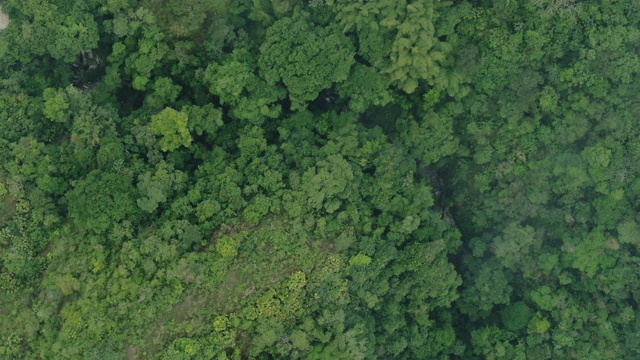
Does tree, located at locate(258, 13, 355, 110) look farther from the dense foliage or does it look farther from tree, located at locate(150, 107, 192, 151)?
tree, located at locate(150, 107, 192, 151)

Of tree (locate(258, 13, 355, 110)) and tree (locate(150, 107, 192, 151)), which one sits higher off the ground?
tree (locate(258, 13, 355, 110))

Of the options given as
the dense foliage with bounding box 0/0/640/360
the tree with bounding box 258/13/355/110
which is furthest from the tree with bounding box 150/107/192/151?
the tree with bounding box 258/13/355/110

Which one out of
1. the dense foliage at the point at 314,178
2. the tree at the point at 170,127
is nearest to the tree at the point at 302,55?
→ the dense foliage at the point at 314,178

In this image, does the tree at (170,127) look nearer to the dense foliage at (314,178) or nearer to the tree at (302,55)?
the dense foliage at (314,178)

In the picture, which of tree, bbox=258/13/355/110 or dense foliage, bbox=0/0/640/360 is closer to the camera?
dense foliage, bbox=0/0/640/360

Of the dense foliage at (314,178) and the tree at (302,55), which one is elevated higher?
the tree at (302,55)

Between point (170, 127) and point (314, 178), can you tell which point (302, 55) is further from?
point (170, 127)

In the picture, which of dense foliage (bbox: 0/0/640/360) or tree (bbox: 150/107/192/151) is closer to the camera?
dense foliage (bbox: 0/0/640/360)

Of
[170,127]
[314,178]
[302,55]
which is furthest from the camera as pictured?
[170,127]

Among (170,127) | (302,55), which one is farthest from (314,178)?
(170,127)
